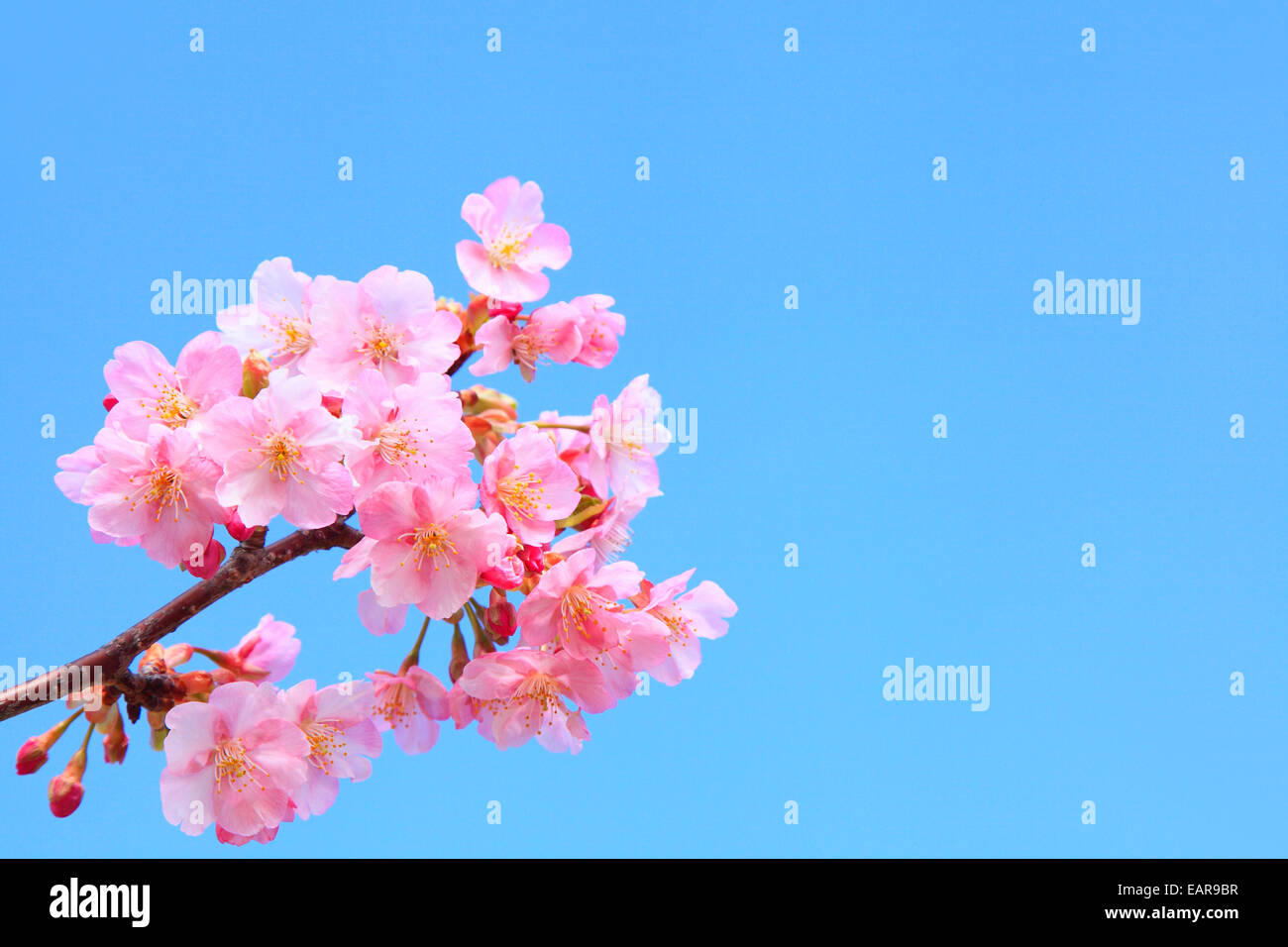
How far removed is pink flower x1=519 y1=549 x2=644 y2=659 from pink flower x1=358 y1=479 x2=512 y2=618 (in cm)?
11

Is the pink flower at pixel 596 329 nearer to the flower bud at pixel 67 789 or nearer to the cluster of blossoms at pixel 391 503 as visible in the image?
the cluster of blossoms at pixel 391 503

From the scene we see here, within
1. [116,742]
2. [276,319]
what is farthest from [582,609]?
[116,742]

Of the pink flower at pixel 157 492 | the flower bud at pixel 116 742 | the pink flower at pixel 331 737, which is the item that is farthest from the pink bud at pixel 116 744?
the pink flower at pixel 157 492

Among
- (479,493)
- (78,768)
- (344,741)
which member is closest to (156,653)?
(78,768)

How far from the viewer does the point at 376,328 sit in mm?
1729

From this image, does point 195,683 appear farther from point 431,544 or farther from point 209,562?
point 431,544

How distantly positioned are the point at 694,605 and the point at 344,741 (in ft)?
2.35

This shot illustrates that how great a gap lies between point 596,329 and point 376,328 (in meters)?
0.46

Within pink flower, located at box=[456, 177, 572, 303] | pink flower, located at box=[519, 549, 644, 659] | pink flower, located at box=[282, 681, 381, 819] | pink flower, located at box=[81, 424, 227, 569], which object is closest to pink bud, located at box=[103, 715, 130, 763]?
pink flower, located at box=[282, 681, 381, 819]

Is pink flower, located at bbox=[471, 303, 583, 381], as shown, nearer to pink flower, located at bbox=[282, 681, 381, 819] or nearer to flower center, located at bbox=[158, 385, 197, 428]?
flower center, located at bbox=[158, 385, 197, 428]

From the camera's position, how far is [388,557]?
158cm

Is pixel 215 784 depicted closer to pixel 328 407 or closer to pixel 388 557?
pixel 388 557

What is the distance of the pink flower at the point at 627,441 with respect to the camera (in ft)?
6.19

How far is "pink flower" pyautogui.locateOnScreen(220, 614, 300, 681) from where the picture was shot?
1.95m
